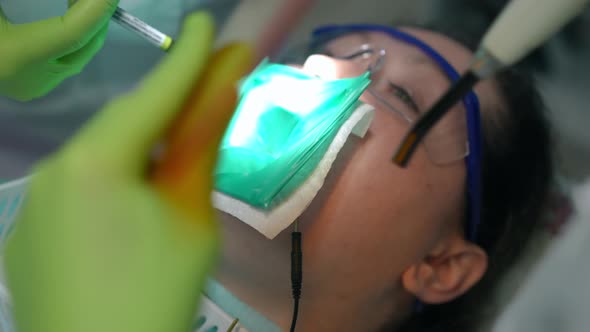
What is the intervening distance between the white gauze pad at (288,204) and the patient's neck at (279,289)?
0.24 ft

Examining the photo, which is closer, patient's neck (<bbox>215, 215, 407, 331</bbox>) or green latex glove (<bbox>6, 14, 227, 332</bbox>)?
green latex glove (<bbox>6, 14, 227, 332</bbox>)

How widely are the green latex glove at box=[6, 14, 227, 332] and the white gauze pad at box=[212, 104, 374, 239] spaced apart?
0.87 ft

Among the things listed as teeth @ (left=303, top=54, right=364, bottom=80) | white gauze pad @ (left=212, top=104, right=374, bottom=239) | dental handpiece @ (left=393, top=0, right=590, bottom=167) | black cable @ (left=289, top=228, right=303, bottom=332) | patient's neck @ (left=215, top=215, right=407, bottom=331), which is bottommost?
patient's neck @ (left=215, top=215, right=407, bottom=331)

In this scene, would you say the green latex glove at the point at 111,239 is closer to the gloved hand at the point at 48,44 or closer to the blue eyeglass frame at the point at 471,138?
the gloved hand at the point at 48,44

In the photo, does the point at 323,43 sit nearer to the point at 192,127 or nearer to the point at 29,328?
the point at 192,127

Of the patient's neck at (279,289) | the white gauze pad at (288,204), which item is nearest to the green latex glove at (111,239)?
the white gauze pad at (288,204)

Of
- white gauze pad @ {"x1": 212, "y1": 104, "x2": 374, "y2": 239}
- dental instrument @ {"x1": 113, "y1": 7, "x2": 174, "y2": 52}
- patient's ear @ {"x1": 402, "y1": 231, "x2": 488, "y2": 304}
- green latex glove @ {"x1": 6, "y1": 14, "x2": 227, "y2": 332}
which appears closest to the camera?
green latex glove @ {"x1": 6, "y1": 14, "x2": 227, "y2": 332}

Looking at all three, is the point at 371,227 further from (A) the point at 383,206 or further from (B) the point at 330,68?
(B) the point at 330,68

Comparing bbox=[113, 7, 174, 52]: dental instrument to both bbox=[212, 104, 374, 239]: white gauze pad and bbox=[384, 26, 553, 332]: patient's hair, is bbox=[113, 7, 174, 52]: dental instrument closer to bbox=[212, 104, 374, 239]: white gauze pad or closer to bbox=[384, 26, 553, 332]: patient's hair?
bbox=[212, 104, 374, 239]: white gauze pad

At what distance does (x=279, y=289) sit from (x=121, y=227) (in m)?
0.51

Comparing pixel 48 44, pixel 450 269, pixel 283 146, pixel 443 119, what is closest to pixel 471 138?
pixel 443 119

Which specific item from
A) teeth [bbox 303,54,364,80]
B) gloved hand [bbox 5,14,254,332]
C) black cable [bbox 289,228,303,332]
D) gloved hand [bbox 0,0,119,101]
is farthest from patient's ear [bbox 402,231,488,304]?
gloved hand [bbox 0,0,119,101]

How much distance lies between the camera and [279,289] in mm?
945

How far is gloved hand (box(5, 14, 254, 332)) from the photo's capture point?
483 millimetres
